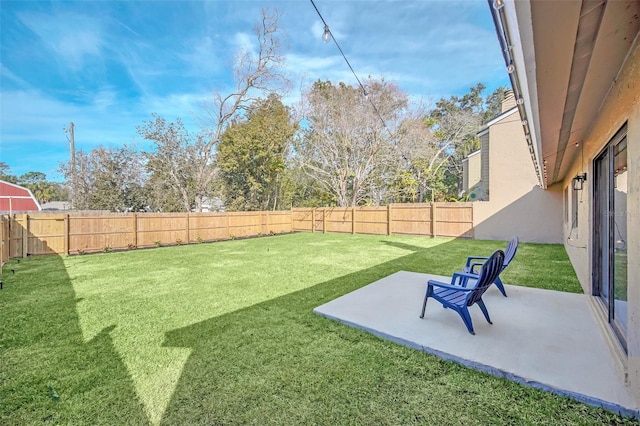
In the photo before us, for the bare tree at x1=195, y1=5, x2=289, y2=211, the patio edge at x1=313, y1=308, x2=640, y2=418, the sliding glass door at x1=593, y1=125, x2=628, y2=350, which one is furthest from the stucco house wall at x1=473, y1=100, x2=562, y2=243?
the bare tree at x1=195, y1=5, x2=289, y2=211

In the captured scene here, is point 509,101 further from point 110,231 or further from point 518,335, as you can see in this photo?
point 110,231

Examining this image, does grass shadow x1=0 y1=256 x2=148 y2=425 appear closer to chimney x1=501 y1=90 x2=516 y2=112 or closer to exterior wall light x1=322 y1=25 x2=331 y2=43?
exterior wall light x1=322 y1=25 x2=331 y2=43

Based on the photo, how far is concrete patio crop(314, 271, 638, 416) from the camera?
7.09 feet

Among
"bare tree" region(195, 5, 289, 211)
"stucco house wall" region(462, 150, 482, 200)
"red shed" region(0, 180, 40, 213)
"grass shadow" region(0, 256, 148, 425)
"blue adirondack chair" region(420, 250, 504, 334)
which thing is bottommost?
"grass shadow" region(0, 256, 148, 425)

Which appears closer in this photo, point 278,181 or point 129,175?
point 129,175

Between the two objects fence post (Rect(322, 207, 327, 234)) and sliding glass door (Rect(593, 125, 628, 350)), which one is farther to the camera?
fence post (Rect(322, 207, 327, 234))

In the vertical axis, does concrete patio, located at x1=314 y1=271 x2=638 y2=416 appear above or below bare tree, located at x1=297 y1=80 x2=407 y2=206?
below

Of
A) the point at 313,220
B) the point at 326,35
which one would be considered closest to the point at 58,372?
the point at 326,35

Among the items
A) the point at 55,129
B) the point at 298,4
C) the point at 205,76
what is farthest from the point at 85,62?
the point at 298,4

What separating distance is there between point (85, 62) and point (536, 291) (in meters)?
18.4

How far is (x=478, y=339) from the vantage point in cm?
287

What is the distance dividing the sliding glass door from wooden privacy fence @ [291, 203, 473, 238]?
28.4 ft

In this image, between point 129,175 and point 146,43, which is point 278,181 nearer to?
point 129,175

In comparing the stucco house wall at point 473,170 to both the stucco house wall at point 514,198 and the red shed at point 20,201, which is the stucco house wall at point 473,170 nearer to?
the stucco house wall at point 514,198
